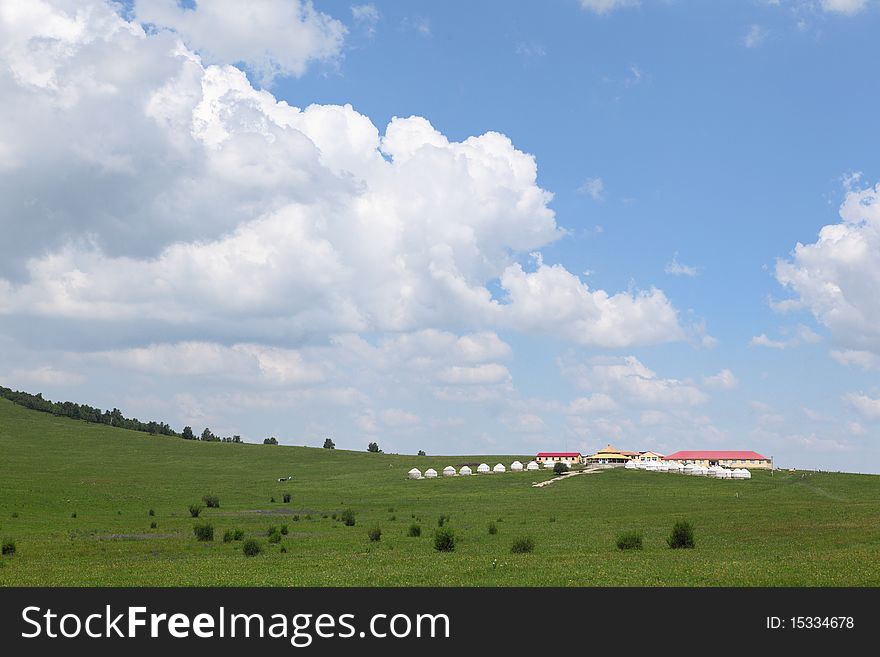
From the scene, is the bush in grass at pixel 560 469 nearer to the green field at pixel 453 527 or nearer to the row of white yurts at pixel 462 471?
the green field at pixel 453 527

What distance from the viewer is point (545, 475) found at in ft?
477

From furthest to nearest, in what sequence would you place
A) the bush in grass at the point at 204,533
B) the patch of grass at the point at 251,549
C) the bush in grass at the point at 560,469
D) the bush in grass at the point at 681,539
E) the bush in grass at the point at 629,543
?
the bush in grass at the point at 560,469
the bush in grass at the point at 204,533
the patch of grass at the point at 251,549
the bush in grass at the point at 681,539
the bush in grass at the point at 629,543

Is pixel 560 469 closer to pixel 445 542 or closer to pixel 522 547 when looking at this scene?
pixel 445 542

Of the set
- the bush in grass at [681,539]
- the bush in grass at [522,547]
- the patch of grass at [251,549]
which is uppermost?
the bush in grass at [681,539]

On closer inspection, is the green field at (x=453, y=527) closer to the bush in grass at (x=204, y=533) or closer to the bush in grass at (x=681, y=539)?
the bush in grass at (x=681, y=539)

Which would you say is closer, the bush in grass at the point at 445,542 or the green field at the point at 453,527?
the green field at the point at 453,527

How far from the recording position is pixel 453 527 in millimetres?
59438

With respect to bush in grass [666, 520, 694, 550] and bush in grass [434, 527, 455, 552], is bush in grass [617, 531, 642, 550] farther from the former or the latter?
bush in grass [434, 527, 455, 552]

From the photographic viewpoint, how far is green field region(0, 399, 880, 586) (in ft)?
99.0

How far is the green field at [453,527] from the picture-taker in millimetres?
30188

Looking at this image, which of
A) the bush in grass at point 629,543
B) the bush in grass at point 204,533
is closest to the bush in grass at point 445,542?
the bush in grass at point 629,543

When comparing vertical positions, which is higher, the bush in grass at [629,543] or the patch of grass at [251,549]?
the bush in grass at [629,543]

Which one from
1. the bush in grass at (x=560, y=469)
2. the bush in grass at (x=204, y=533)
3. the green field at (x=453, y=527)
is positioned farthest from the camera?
the bush in grass at (x=560, y=469)

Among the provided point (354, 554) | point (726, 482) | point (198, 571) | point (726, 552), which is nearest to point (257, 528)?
point (354, 554)
